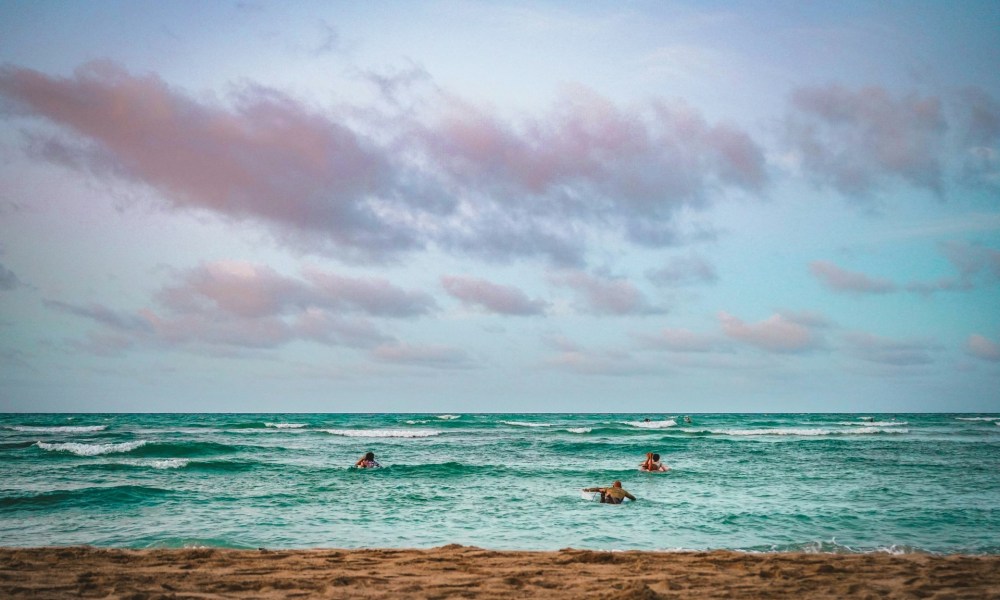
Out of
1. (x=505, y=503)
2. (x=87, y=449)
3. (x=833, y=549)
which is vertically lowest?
(x=87, y=449)

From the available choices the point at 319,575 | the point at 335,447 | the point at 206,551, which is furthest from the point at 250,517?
the point at 335,447

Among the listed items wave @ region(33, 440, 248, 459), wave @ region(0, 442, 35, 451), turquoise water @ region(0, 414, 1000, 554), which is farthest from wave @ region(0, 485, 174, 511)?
wave @ region(0, 442, 35, 451)

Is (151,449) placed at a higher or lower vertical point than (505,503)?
lower

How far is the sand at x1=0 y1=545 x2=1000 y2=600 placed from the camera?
22.9 ft

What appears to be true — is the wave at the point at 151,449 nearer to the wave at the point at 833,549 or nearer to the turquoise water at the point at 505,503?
the turquoise water at the point at 505,503

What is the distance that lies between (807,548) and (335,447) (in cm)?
2769

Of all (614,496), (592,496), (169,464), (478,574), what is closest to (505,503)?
(592,496)

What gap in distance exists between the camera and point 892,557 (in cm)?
905

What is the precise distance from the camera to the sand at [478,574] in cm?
696

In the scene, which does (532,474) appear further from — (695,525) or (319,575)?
(319,575)

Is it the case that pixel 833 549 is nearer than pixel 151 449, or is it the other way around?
Answer: pixel 833 549

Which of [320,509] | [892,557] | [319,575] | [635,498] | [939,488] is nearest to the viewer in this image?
[319,575]

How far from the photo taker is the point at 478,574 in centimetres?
796

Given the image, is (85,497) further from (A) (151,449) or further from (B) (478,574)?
(A) (151,449)
